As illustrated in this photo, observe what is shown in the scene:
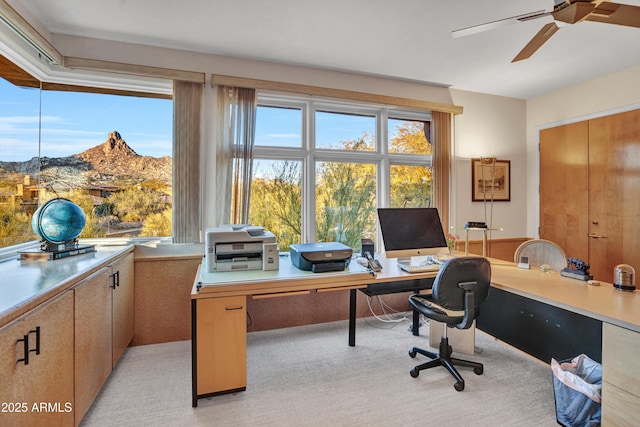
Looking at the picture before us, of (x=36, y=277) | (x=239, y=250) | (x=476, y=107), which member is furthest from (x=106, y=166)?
(x=476, y=107)

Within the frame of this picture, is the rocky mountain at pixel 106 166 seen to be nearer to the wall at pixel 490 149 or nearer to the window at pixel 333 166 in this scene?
the window at pixel 333 166

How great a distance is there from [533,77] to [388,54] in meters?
1.86

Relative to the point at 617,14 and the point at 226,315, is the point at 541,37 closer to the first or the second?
the point at 617,14

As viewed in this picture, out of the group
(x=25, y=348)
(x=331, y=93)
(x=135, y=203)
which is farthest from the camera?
(x=331, y=93)

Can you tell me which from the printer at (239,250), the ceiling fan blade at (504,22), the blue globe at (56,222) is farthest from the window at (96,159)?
the ceiling fan blade at (504,22)

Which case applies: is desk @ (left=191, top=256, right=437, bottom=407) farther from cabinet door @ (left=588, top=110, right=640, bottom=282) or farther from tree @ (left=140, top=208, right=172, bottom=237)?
cabinet door @ (left=588, top=110, right=640, bottom=282)

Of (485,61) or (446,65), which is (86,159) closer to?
(446,65)

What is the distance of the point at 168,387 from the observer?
205 cm

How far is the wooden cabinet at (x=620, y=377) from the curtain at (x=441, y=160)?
7.08 ft

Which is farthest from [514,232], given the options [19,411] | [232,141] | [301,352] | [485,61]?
[19,411]

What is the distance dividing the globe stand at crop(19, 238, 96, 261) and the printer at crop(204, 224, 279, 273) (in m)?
0.88

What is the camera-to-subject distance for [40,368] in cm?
124

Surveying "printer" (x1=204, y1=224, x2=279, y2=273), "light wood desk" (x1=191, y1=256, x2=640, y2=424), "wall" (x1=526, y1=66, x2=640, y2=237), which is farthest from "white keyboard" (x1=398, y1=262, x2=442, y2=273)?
"wall" (x1=526, y1=66, x2=640, y2=237)

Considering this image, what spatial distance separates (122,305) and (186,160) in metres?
1.30
